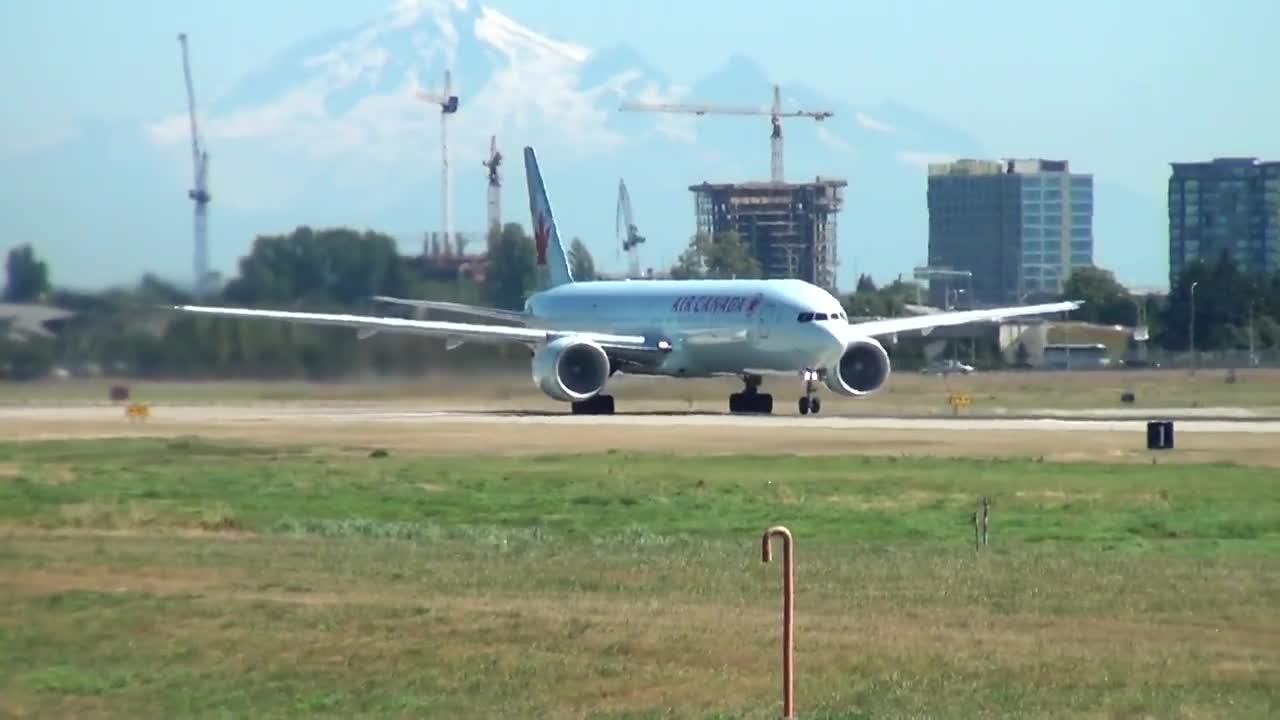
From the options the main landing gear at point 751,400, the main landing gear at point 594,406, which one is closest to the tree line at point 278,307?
the main landing gear at point 594,406

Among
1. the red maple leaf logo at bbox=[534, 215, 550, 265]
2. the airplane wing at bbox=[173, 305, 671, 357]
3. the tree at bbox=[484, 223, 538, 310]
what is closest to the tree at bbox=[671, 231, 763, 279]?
the tree at bbox=[484, 223, 538, 310]

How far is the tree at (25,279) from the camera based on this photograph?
193 ft

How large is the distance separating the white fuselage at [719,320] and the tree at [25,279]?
1667cm

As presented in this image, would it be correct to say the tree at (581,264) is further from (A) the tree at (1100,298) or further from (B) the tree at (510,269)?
(A) the tree at (1100,298)

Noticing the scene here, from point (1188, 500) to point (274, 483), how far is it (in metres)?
14.2

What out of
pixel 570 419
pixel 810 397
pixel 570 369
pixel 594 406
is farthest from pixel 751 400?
pixel 570 419

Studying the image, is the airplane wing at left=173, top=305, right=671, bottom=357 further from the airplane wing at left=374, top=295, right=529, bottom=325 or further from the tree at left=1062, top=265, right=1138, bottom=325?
the tree at left=1062, top=265, right=1138, bottom=325

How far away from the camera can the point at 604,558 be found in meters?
27.2

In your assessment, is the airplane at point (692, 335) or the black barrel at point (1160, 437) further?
the airplane at point (692, 335)

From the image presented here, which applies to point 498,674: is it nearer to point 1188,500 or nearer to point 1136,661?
point 1136,661

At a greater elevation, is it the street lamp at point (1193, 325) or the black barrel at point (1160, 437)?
the street lamp at point (1193, 325)

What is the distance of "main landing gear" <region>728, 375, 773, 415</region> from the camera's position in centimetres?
6594

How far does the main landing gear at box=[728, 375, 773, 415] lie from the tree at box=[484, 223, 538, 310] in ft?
54.9

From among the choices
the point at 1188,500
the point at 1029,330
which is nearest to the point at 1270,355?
the point at 1029,330
